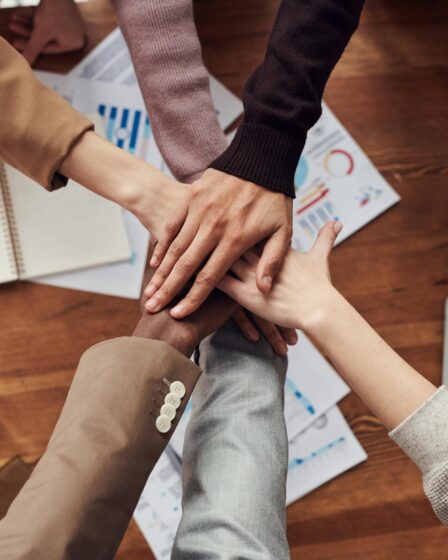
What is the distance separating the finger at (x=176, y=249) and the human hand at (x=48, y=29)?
1.49 feet

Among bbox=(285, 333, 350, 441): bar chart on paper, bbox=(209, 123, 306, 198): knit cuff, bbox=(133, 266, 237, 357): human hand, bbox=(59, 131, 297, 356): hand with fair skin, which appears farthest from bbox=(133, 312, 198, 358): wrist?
bbox=(285, 333, 350, 441): bar chart on paper

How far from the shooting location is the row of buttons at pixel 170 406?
698 mm

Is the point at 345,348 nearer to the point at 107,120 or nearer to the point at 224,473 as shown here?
the point at 224,473

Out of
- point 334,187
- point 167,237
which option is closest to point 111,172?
point 167,237

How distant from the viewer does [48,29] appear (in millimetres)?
1078

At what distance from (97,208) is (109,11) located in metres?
0.34

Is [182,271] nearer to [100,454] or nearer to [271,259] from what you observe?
[271,259]

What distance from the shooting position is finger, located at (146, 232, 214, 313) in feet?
2.69

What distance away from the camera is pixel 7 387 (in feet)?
3.39

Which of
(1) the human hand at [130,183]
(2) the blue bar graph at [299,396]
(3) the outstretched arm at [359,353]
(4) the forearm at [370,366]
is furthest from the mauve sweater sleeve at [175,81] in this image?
(2) the blue bar graph at [299,396]

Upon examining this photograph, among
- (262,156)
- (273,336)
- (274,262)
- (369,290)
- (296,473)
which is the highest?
(262,156)

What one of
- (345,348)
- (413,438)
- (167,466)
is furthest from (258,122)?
(167,466)

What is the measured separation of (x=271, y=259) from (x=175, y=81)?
0.91 ft

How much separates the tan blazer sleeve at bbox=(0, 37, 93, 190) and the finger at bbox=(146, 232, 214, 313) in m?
0.19
